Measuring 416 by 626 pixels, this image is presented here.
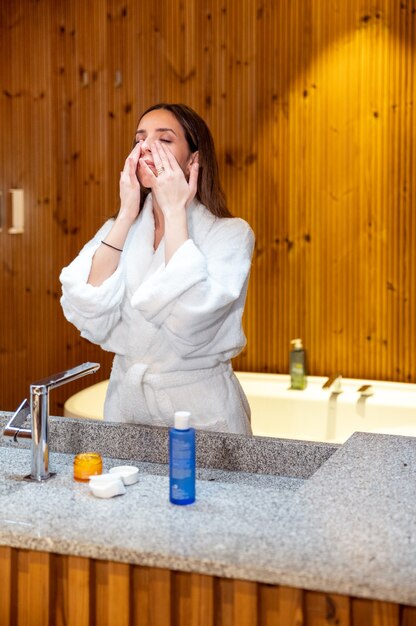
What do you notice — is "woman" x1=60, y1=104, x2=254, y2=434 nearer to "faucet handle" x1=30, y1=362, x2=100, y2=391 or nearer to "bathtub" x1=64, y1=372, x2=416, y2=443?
"faucet handle" x1=30, y1=362, x2=100, y2=391

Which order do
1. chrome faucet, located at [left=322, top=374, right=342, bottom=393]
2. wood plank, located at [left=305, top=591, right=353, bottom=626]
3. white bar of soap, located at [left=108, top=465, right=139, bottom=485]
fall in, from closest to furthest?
wood plank, located at [left=305, top=591, right=353, bottom=626]
white bar of soap, located at [left=108, top=465, right=139, bottom=485]
chrome faucet, located at [left=322, top=374, right=342, bottom=393]

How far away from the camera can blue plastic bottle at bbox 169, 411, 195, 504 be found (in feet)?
4.04

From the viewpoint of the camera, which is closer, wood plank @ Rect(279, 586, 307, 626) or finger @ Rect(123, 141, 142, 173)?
wood plank @ Rect(279, 586, 307, 626)

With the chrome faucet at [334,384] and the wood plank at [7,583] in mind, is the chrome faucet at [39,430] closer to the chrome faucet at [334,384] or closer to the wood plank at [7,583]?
the wood plank at [7,583]

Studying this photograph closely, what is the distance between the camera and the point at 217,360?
6.09 feet

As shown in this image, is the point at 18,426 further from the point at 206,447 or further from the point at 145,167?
the point at 145,167

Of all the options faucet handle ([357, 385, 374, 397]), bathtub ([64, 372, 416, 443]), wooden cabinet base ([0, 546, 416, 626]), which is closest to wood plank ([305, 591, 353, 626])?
wooden cabinet base ([0, 546, 416, 626])

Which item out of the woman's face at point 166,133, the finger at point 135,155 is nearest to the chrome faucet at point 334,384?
the woman's face at point 166,133

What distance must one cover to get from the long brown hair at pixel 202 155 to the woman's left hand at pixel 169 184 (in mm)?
176

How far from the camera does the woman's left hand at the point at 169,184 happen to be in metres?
1.73

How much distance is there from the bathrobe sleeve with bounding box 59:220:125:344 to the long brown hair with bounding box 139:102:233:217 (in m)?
0.28

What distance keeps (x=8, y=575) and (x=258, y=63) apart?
2.39 metres

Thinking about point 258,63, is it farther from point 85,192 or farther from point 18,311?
point 18,311

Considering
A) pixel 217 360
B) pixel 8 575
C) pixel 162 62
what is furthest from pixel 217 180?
pixel 162 62
